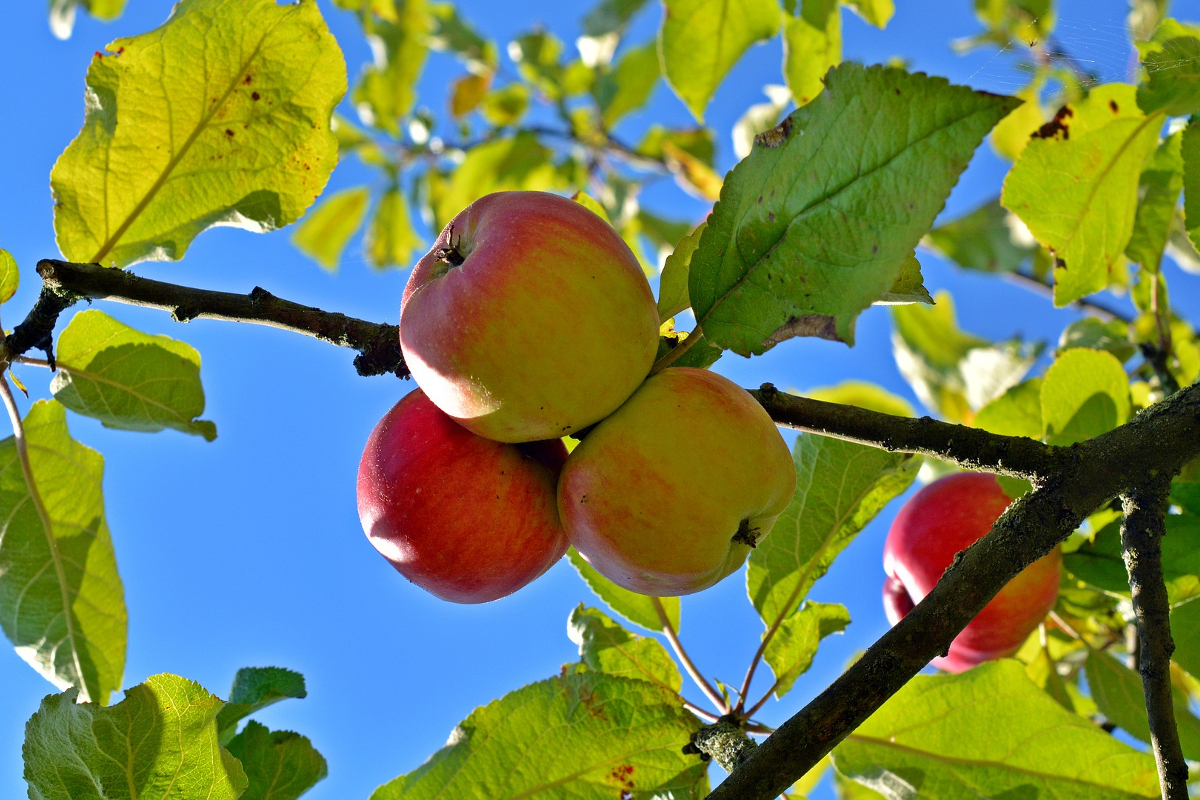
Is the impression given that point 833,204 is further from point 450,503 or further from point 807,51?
point 807,51

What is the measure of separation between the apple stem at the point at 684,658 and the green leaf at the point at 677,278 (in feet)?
2.01

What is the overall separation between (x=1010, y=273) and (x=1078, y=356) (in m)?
1.49

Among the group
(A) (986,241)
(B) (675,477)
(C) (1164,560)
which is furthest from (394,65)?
(C) (1164,560)

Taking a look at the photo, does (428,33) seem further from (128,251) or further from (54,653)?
(54,653)

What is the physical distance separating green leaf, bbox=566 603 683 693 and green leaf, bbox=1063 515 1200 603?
2.28ft

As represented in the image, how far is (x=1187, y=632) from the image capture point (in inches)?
50.3

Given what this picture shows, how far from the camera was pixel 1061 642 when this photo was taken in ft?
7.18

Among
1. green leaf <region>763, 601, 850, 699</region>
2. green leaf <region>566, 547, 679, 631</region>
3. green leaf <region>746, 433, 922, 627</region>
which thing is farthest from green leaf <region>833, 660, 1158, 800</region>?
green leaf <region>566, 547, 679, 631</region>

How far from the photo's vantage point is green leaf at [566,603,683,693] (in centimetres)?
148

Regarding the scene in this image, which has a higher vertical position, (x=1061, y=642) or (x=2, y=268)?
(x=2, y=268)

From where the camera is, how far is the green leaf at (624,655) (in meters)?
1.48

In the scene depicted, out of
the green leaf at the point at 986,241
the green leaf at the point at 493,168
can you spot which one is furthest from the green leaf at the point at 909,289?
the green leaf at the point at 493,168

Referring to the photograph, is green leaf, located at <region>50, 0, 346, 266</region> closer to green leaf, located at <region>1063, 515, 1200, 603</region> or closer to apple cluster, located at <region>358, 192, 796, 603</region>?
apple cluster, located at <region>358, 192, 796, 603</region>

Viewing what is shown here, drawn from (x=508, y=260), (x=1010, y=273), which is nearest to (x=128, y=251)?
(x=508, y=260)
